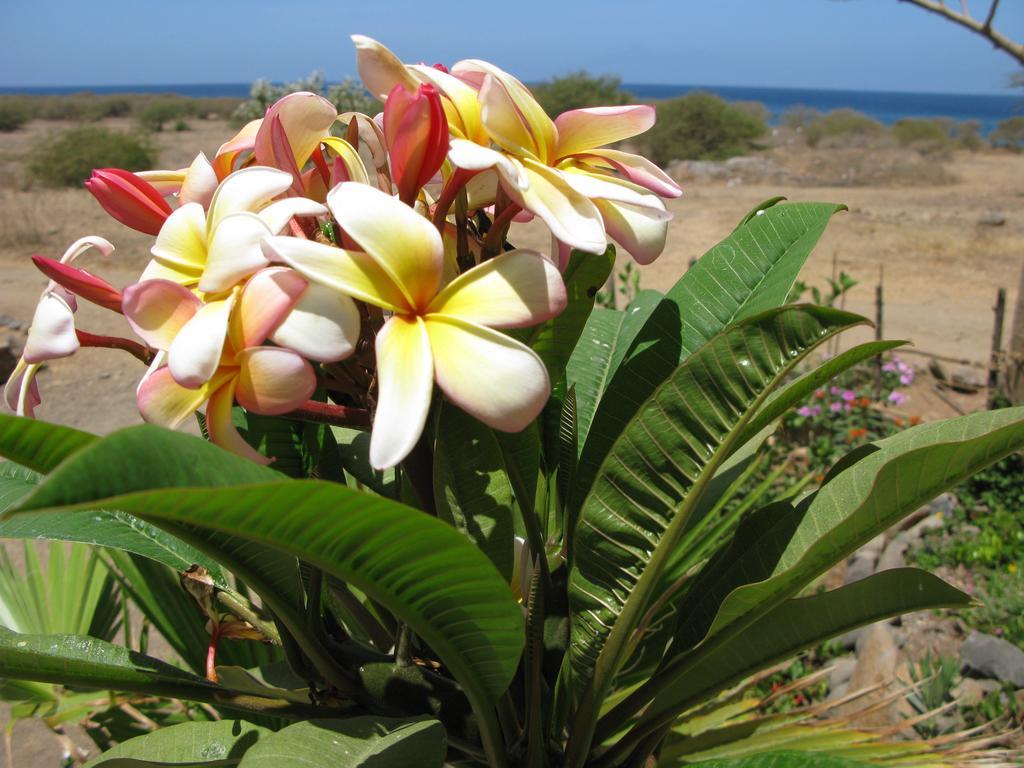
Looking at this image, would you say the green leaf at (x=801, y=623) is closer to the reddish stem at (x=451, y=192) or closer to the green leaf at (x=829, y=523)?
the green leaf at (x=829, y=523)

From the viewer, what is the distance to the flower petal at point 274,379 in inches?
18.8

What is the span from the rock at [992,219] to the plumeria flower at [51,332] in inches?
467

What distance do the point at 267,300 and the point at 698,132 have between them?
2154 centimetres

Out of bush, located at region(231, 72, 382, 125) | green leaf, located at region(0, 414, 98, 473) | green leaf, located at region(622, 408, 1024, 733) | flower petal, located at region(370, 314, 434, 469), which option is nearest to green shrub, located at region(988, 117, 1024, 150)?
bush, located at region(231, 72, 382, 125)

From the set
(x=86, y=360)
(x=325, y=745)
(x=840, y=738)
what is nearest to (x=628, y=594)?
(x=325, y=745)

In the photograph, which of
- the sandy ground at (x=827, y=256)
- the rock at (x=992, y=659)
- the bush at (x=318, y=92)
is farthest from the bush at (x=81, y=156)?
the rock at (x=992, y=659)

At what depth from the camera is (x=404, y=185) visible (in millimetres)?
568

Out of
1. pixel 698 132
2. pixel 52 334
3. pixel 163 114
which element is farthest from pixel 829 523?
pixel 163 114

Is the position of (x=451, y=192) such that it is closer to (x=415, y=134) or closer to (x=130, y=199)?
(x=415, y=134)

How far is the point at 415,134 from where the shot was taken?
0.55 meters

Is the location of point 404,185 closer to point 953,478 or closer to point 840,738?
point 953,478

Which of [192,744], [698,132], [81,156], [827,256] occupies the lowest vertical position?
[81,156]

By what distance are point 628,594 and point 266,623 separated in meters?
0.36

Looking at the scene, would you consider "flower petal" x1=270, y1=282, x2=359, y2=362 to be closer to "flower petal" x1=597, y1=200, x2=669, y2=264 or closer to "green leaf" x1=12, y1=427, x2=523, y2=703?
"green leaf" x1=12, y1=427, x2=523, y2=703
